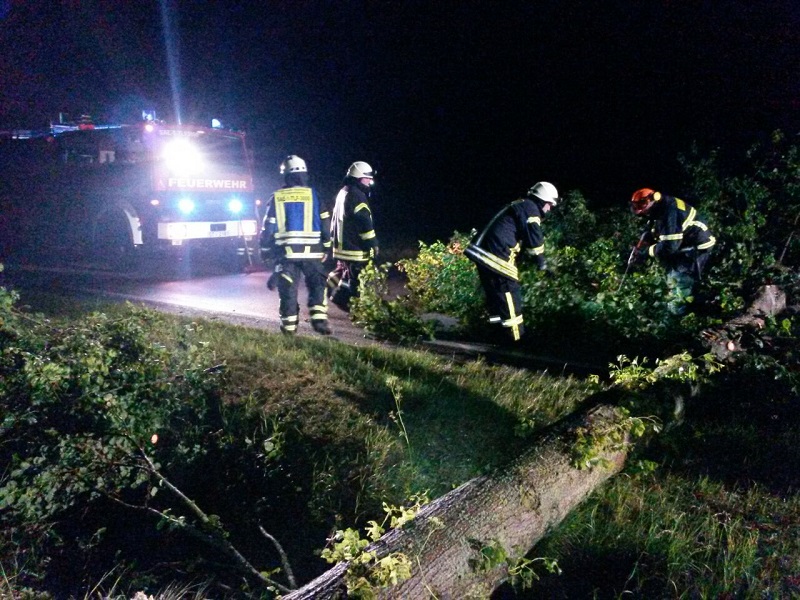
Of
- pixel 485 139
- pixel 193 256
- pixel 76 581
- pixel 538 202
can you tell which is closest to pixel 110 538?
pixel 76 581

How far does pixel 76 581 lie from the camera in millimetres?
3109

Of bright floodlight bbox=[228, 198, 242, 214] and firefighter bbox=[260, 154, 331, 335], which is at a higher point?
bright floodlight bbox=[228, 198, 242, 214]

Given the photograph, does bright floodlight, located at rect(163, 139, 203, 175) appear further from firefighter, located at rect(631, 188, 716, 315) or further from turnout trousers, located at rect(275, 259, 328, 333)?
firefighter, located at rect(631, 188, 716, 315)

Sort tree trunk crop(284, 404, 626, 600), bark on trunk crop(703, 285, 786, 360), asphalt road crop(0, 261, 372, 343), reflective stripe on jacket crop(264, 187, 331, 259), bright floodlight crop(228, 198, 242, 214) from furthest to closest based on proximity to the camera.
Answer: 1. bright floodlight crop(228, 198, 242, 214)
2. asphalt road crop(0, 261, 372, 343)
3. reflective stripe on jacket crop(264, 187, 331, 259)
4. bark on trunk crop(703, 285, 786, 360)
5. tree trunk crop(284, 404, 626, 600)

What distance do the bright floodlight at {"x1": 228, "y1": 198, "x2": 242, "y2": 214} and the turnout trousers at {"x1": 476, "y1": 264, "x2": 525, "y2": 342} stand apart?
614 cm

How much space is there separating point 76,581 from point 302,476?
127 centimetres

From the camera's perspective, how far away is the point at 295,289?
5.48 metres

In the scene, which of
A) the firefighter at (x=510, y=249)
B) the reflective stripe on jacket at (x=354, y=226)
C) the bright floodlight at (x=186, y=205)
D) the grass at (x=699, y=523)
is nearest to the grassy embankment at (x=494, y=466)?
the grass at (x=699, y=523)

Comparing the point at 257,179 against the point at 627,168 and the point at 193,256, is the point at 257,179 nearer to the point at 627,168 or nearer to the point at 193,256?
the point at 193,256

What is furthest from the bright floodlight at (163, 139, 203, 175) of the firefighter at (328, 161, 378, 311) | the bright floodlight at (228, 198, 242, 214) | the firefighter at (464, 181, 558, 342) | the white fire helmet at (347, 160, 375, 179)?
the firefighter at (464, 181, 558, 342)

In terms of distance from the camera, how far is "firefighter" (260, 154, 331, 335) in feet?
17.7

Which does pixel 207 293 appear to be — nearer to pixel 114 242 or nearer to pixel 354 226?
pixel 354 226

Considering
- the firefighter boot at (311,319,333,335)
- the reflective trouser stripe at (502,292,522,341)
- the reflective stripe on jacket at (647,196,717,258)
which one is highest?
the reflective stripe on jacket at (647,196,717,258)

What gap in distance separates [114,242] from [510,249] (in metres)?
7.74
